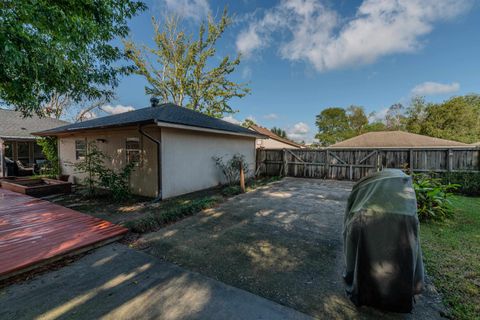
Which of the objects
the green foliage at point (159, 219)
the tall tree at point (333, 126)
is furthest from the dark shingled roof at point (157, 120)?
the tall tree at point (333, 126)

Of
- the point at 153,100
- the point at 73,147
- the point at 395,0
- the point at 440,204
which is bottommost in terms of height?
the point at 440,204

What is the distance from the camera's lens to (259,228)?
418 cm

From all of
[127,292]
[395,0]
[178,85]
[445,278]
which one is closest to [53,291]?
[127,292]

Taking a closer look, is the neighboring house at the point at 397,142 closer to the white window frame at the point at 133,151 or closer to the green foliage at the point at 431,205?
the green foliage at the point at 431,205

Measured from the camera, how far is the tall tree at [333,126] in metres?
36.9

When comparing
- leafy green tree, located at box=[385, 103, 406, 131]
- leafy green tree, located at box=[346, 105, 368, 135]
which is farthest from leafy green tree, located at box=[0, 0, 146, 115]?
leafy green tree, located at box=[385, 103, 406, 131]

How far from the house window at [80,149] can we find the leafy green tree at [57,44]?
2.64 m

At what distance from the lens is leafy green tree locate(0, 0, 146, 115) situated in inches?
150

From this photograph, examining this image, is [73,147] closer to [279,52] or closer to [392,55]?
[279,52]

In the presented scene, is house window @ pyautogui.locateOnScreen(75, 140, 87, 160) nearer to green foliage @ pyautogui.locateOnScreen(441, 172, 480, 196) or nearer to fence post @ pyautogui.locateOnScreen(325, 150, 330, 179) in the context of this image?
fence post @ pyautogui.locateOnScreen(325, 150, 330, 179)

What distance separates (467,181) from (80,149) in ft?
51.2

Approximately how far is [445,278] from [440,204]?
2.80m

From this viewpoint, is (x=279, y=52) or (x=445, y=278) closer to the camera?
(x=445, y=278)

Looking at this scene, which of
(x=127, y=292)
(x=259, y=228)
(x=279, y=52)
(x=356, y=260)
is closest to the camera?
(x=356, y=260)
